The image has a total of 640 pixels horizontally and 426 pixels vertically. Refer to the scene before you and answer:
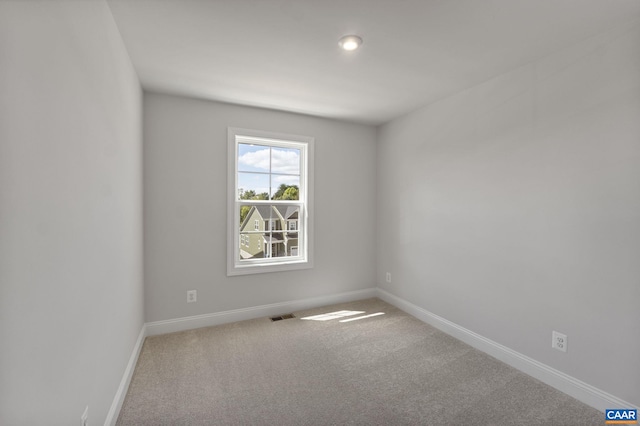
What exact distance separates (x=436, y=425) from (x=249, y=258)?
2433mm

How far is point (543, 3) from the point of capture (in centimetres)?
165

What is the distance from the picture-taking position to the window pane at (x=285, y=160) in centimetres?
361

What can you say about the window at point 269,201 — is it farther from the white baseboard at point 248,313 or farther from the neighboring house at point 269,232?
the white baseboard at point 248,313

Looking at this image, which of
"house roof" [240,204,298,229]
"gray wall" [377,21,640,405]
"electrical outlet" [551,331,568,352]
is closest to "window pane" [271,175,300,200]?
"house roof" [240,204,298,229]

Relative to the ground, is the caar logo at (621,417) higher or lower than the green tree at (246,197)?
lower

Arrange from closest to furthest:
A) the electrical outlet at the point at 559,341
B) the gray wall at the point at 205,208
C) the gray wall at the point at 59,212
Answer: the gray wall at the point at 59,212, the electrical outlet at the point at 559,341, the gray wall at the point at 205,208

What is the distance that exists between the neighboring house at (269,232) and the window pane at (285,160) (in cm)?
46

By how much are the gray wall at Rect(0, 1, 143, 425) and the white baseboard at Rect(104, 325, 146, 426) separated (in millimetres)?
65

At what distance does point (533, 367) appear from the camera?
7.54 feet

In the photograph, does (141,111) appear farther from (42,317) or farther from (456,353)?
(456,353)

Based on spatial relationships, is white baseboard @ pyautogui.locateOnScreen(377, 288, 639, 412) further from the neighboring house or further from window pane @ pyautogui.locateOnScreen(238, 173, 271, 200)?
window pane @ pyautogui.locateOnScreen(238, 173, 271, 200)

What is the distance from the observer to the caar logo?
5.85 ft

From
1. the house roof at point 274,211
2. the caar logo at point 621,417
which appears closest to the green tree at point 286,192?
the house roof at point 274,211

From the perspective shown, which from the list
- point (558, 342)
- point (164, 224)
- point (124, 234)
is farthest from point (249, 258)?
point (558, 342)
